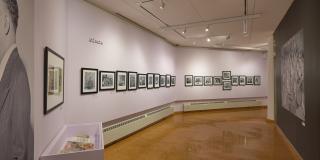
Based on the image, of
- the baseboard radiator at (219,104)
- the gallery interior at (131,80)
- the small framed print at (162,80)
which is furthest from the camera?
the baseboard radiator at (219,104)

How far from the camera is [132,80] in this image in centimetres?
729

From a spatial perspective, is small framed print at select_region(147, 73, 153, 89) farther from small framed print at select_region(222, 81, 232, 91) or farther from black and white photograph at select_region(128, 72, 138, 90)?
small framed print at select_region(222, 81, 232, 91)

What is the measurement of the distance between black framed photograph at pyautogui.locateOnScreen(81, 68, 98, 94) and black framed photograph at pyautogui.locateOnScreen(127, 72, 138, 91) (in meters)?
1.63

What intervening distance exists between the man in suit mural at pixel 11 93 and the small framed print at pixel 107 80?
3.92m

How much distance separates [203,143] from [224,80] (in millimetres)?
8204

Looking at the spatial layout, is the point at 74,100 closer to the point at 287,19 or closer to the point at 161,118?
the point at 161,118

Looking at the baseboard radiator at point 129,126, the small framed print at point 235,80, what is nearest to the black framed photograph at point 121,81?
the baseboard radiator at point 129,126

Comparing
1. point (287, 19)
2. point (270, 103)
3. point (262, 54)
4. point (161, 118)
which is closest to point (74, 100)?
point (161, 118)

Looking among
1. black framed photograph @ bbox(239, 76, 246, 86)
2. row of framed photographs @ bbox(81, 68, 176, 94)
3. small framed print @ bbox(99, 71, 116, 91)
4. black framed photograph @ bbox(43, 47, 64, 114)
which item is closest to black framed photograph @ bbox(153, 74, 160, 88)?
row of framed photographs @ bbox(81, 68, 176, 94)

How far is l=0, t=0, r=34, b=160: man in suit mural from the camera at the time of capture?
140 cm

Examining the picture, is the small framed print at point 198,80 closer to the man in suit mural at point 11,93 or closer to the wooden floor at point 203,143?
the wooden floor at point 203,143

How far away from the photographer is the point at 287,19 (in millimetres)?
6281

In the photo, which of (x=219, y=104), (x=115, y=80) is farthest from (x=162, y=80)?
(x=219, y=104)

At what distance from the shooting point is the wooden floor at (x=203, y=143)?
5.29 m
